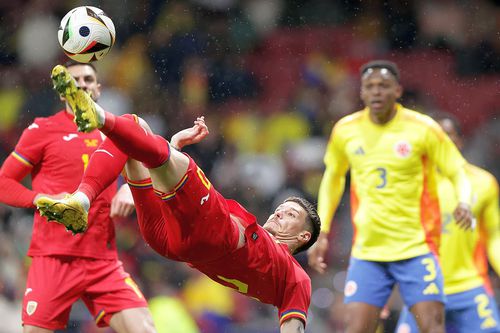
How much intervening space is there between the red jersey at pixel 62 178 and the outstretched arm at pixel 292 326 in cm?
140

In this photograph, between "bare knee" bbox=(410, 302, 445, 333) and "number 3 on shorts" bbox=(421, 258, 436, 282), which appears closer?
"bare knee" bbox=(410, 302, 445, 333)

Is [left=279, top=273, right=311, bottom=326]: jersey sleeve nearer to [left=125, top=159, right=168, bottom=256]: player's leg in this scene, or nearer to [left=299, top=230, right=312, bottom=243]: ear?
[left=299, top=230, right=312, bottom=243]: ear

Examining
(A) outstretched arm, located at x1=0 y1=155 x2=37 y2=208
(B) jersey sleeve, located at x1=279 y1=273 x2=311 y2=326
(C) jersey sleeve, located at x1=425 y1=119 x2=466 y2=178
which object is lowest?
(B) jersey sleeve, located at x1=279 y1=273 x2=311 y2=326

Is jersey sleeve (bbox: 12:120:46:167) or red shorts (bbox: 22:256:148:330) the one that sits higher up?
jersey sleeve (bbox: 12:120:46:167)

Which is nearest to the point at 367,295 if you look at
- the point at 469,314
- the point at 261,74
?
Answer: the point at 469,314

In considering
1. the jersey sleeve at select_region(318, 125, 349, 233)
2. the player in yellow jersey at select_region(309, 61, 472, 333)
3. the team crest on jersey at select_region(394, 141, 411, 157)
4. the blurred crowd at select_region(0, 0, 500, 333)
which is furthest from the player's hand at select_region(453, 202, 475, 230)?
the blurred crowd at select_region(0, 0, 500, 333)

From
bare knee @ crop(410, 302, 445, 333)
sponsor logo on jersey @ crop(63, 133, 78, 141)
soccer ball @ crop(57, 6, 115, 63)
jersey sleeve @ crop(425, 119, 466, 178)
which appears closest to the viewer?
soccer ball @ crop(57, 6, 115, 63)

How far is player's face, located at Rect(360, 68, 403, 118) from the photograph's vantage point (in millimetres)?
7453

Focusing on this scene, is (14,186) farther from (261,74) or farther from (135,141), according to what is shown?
(261,74)

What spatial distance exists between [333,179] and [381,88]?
0.75 metres

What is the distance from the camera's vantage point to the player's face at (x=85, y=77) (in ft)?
22.0

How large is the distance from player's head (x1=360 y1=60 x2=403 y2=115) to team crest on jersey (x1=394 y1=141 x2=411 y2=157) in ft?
0.93

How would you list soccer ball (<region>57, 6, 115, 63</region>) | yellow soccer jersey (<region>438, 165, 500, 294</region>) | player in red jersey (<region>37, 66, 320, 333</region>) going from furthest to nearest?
yellow soccer jersey (<region>438, 165, 500, 294</region>) → soccer ball (<region>57, 6, 115, 63</region>) → player in red jersey (<region>37, 66, 320, 333</region>)

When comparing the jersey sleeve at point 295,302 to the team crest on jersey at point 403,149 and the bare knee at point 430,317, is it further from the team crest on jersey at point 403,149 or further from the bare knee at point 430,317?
the team crest on jersey at point 403,149
